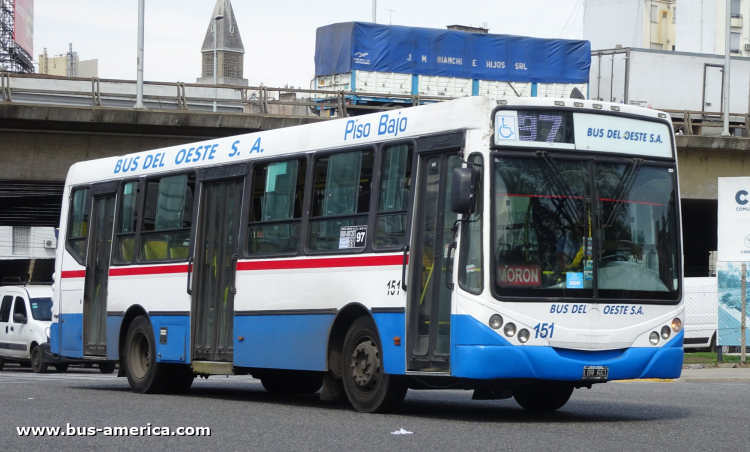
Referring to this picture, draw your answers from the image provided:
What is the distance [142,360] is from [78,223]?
295cm

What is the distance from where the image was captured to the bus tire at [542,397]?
12420 millimetres

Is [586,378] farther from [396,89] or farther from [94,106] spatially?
[396,89]

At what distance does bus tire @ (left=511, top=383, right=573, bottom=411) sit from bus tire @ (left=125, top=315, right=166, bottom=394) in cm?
524

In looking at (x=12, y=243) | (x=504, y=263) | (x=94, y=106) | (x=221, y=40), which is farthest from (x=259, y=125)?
(x=221, y=40)

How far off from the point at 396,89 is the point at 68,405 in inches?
1383

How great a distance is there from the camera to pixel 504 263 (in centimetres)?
1080

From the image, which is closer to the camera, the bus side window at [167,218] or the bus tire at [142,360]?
the bus side window at [167,218]

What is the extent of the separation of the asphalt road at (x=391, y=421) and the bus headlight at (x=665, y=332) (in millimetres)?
777

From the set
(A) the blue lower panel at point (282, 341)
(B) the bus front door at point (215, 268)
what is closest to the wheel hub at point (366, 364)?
(A) the blue lower panel at point (282, 341)

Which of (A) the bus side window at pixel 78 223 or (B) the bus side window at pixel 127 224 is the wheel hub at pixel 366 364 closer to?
(B) the bus side window at pixel 127 224

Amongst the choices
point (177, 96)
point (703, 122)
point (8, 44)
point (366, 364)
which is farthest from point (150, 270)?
point (8, 44)

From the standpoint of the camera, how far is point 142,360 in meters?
16.2

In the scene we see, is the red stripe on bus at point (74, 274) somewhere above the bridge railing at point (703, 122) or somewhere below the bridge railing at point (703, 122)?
below

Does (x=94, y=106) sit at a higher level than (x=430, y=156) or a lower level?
higher
